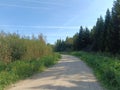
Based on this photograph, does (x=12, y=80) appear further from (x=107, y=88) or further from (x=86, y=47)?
(x=86, y=47)

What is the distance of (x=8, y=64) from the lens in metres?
17.6

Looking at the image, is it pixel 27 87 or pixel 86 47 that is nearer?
pixel 27 87

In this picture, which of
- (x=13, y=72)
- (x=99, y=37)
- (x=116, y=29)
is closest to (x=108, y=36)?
(x=116, y=29)

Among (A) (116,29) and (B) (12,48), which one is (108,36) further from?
(B) (12,48)

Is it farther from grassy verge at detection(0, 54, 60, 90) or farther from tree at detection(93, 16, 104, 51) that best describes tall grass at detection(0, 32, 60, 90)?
tree at detection(93, 16, 104, 51)

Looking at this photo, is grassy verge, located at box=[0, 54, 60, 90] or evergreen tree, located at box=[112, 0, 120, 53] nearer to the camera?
grassy verge, located at box=[0, 54, 60, 90]

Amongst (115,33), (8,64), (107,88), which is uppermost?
(115,33)

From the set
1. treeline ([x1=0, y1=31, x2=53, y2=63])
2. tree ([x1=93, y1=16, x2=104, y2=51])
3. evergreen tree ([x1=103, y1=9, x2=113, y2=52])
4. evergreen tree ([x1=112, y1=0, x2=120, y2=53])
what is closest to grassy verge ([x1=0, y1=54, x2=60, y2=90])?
treeline ([x1=0, y1=31, x2=53, y2=63])

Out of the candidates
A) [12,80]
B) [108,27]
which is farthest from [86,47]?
[12,80]

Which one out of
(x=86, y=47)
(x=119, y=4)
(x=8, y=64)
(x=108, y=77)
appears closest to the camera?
(x=108, y=77)

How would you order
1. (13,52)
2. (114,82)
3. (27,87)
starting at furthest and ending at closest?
(13,52), (114,82), (27,87)

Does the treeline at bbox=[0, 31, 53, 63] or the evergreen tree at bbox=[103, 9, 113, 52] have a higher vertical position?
the evergreen tree at bbox=[103, 9, 113, 52]

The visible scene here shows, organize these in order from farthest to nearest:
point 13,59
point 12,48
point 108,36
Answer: point 108,36
point 13,59
point 12,48

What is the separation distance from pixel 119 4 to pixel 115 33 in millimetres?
4899
